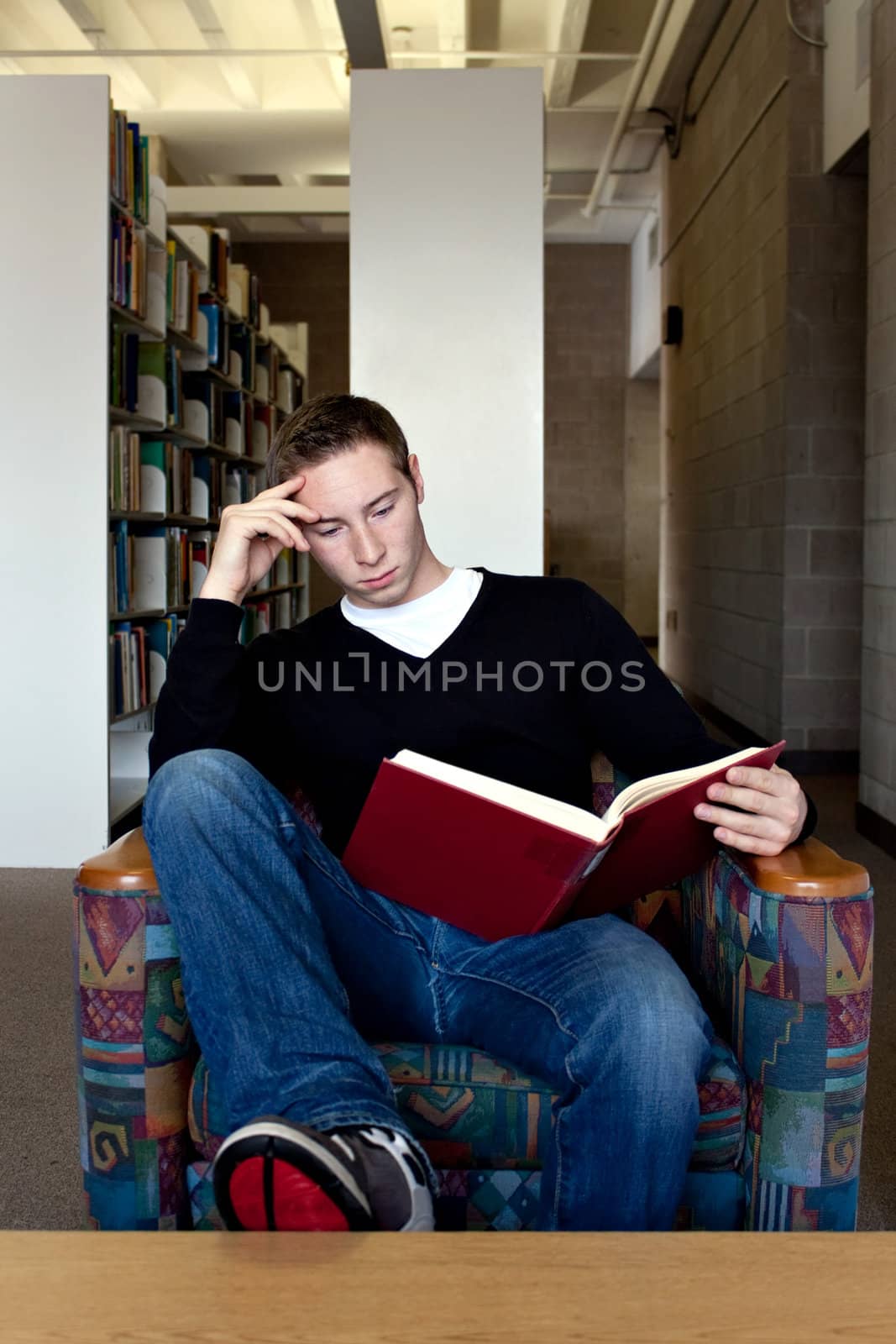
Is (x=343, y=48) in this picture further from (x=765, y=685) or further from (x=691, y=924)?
(x=691, y=924)

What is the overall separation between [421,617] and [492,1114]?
24.8 inches

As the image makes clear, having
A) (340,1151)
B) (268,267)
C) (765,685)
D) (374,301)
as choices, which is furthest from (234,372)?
(268,267)

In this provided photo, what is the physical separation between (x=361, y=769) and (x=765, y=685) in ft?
13.6

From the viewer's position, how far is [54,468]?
11.5 feet

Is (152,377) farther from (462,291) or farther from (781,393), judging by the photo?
(781,393)

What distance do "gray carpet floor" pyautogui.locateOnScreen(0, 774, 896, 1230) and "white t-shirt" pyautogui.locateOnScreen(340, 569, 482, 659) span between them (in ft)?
2.92

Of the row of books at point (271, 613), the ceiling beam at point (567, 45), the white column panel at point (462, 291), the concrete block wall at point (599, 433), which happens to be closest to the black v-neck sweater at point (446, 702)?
the white column panel at point (462, 291)

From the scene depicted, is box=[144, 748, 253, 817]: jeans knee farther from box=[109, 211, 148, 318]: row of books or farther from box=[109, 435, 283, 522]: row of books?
box=[109, 211, 148, 318]: row of books

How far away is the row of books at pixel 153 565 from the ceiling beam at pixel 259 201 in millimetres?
4014

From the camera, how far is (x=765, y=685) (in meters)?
5.39

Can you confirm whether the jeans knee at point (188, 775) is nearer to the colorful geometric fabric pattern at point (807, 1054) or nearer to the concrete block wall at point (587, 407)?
the colorful geometric fabric pattern at point (807, 1054)

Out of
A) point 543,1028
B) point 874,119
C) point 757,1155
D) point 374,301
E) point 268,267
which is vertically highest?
point 268,267

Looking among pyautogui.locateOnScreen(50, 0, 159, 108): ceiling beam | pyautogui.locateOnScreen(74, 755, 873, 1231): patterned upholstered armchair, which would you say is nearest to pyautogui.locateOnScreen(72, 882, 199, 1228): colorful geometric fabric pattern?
pyautogui.locateOnScreen(74, 755, 873, 1231): patterned upholstered armchair

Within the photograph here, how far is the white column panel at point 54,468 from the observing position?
347 cm
